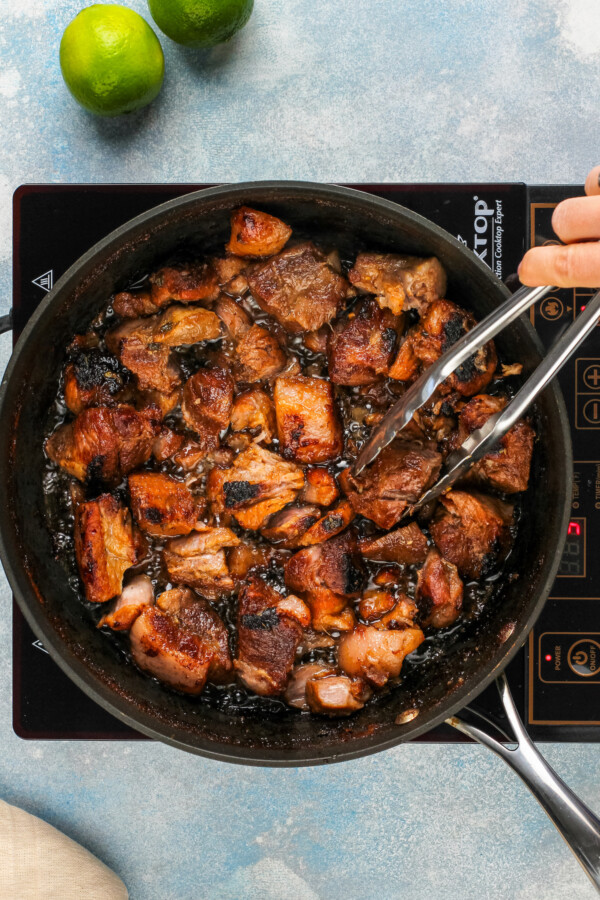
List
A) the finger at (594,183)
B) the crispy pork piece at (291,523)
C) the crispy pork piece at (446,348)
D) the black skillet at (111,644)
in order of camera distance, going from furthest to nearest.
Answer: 1. the crispy pork piece at (291,523)
2. the crispy pork piece at (446,348)
3. the black skillet at (111,644)
4. the finger at (594,183)

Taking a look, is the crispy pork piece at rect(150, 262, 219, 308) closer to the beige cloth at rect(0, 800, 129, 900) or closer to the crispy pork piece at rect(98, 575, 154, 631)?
the crispy pork piece at rect(98, 575, 154, 631)

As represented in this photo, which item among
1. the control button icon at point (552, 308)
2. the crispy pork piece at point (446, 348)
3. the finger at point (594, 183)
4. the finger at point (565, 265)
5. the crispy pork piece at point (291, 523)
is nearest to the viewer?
the finger at point (565, 265)

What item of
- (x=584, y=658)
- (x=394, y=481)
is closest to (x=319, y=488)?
(x=394, y=481)

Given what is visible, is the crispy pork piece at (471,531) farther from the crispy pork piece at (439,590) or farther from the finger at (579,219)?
the finger at (579,219)

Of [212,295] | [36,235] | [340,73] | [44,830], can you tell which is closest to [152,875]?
[44,830]

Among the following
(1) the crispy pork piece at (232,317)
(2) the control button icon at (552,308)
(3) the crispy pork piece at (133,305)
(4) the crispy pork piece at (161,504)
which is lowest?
(4) the crispy pork piece at (161,504)

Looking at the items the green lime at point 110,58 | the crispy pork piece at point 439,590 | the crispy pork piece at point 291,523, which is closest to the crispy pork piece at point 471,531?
the crispy pork piece at point 439,590

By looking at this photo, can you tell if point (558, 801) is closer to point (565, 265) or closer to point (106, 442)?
point (565, 265)

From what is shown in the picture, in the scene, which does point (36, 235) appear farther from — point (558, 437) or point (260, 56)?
point (558, 437)
